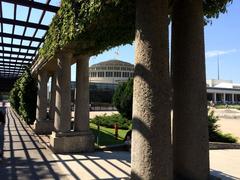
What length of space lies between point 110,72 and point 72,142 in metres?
114

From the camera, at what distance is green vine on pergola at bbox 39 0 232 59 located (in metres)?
6.63

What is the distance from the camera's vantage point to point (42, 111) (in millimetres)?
19688

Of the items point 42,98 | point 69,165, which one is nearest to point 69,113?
point 69,165

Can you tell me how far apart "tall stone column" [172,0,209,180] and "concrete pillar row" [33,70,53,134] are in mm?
14151

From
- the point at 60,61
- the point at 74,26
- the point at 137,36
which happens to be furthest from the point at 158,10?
the point at 60,61

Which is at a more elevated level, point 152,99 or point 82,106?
point 152,99

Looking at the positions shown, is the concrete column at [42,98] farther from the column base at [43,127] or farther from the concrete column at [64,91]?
the concrete column at [64,91]

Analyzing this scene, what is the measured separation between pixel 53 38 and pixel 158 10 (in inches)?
295

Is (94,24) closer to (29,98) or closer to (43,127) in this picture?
(43,127)

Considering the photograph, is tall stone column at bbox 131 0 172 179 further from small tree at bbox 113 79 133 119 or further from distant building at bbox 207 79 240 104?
distant building at bbox 207 79 240 104

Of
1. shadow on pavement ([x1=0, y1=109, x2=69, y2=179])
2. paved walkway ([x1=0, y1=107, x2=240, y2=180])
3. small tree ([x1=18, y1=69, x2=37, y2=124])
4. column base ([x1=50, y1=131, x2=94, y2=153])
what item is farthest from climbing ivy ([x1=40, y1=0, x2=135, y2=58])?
small tree ([x1=18, y1=69, x2=37, y2=124])

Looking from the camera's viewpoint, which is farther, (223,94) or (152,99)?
(223,94)

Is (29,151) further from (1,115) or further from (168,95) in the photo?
(168,95)

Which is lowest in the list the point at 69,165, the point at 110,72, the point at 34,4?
the point at 69,165
